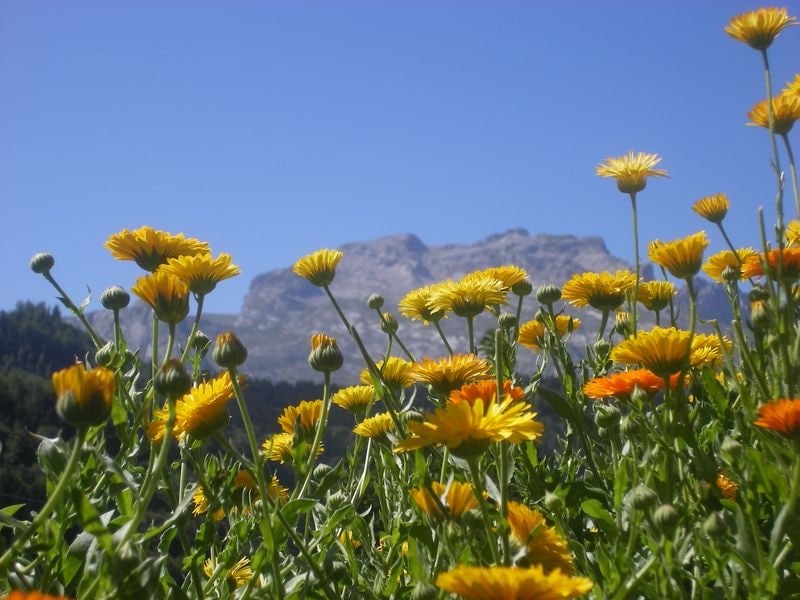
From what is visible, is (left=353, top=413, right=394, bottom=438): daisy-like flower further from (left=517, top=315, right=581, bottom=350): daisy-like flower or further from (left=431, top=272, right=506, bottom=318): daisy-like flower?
(left=517, top=315, right=581, bottom=350): daisy-like flower

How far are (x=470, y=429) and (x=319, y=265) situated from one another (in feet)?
4.97

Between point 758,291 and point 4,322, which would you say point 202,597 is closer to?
point 758,291

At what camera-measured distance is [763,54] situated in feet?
8.13

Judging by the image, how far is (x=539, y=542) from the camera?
147 cm

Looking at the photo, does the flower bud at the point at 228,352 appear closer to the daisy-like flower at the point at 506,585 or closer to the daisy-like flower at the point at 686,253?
the daisy-like flower at the point at 506,585

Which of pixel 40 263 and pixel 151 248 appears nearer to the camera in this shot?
pixel 151 248

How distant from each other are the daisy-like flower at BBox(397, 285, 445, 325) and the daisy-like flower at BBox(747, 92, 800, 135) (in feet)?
4.20

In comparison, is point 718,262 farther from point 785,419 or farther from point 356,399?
point 785,419

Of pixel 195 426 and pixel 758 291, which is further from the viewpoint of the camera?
pixel 758 291

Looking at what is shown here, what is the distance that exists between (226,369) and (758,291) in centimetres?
186

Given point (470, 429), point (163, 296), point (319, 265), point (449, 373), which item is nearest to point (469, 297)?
point (449, 373)

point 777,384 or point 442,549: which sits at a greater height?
point 777,384

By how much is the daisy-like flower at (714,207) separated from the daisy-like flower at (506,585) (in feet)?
6.54

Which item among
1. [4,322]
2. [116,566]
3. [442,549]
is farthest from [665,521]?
[4,322]
